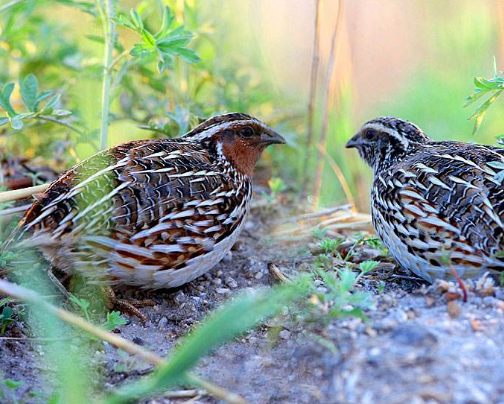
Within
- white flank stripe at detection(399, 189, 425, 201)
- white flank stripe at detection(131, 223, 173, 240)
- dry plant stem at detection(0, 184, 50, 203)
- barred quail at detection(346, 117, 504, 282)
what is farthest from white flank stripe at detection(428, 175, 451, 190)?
dry plant stem at detection(0, 184, 50, 203)

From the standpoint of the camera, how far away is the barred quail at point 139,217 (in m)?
3.90

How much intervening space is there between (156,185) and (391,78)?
19.3 feet

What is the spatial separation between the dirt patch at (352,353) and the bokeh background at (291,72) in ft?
6.27

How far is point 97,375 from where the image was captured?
11.5 feet

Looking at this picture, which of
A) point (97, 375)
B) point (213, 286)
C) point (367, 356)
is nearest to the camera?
point (367, 356)

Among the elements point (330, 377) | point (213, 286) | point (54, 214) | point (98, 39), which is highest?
point (98, 39)

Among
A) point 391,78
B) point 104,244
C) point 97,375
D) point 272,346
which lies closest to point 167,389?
point 97,375

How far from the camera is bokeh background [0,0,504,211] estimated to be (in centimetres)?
602

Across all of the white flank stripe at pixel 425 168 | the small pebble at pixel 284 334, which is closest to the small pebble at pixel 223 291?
the small pebble at pixel 284 334

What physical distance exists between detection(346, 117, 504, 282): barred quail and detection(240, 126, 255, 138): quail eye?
1018mm

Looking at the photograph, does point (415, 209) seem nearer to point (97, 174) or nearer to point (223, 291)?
point (223, 291)

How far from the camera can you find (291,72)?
9.00m

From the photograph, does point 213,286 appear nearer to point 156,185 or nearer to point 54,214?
point 156,185

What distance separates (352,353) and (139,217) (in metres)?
1.55
